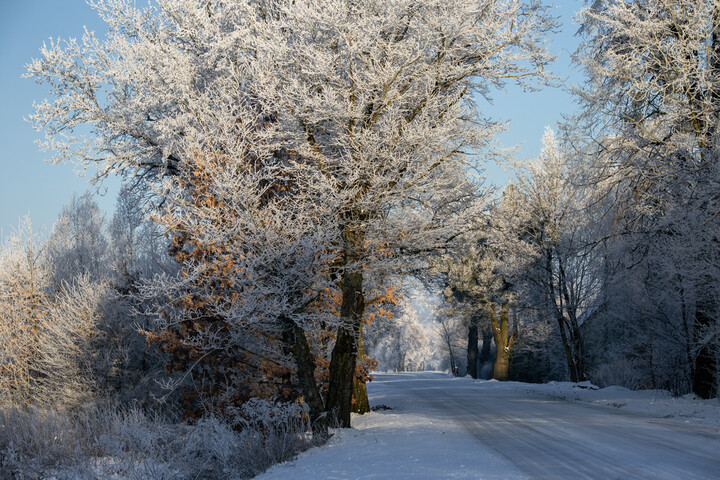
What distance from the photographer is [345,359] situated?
32.7 ft

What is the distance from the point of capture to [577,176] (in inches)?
561

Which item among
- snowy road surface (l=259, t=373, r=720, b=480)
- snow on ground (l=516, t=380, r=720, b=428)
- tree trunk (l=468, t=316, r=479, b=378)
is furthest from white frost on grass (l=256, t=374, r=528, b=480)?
tree trunk (l=468, t=316, r=479, b=378)

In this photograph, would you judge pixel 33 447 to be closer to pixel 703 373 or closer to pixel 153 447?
pixel 153 447

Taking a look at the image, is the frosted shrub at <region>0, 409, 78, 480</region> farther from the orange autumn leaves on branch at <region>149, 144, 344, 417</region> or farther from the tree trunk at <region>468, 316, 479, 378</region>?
the tree trunk at <region>468, 316, 479, 378</region>

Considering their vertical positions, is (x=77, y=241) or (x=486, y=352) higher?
(x=77, y=241)

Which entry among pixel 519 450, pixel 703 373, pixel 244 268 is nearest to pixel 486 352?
pixel 703 373

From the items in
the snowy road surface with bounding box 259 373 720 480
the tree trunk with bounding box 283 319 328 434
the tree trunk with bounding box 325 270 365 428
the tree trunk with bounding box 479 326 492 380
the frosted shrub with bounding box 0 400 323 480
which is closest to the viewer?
the snowy road surface with bounding box 259 373 720 480

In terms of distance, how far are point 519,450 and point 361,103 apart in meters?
6.12

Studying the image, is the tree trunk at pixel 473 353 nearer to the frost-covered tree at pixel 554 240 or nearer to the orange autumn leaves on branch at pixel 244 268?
the frost-covered tree at pixel 554 240

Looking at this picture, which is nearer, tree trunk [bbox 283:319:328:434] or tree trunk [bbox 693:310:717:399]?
tree trunk [bbox 283:319:328:434]

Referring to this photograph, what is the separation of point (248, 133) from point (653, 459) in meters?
8.14

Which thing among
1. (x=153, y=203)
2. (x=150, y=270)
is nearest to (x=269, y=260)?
(x=153, y=203)

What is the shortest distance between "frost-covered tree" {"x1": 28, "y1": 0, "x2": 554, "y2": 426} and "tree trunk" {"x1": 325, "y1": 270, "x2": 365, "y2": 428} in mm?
20

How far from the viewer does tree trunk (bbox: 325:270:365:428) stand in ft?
31.9
